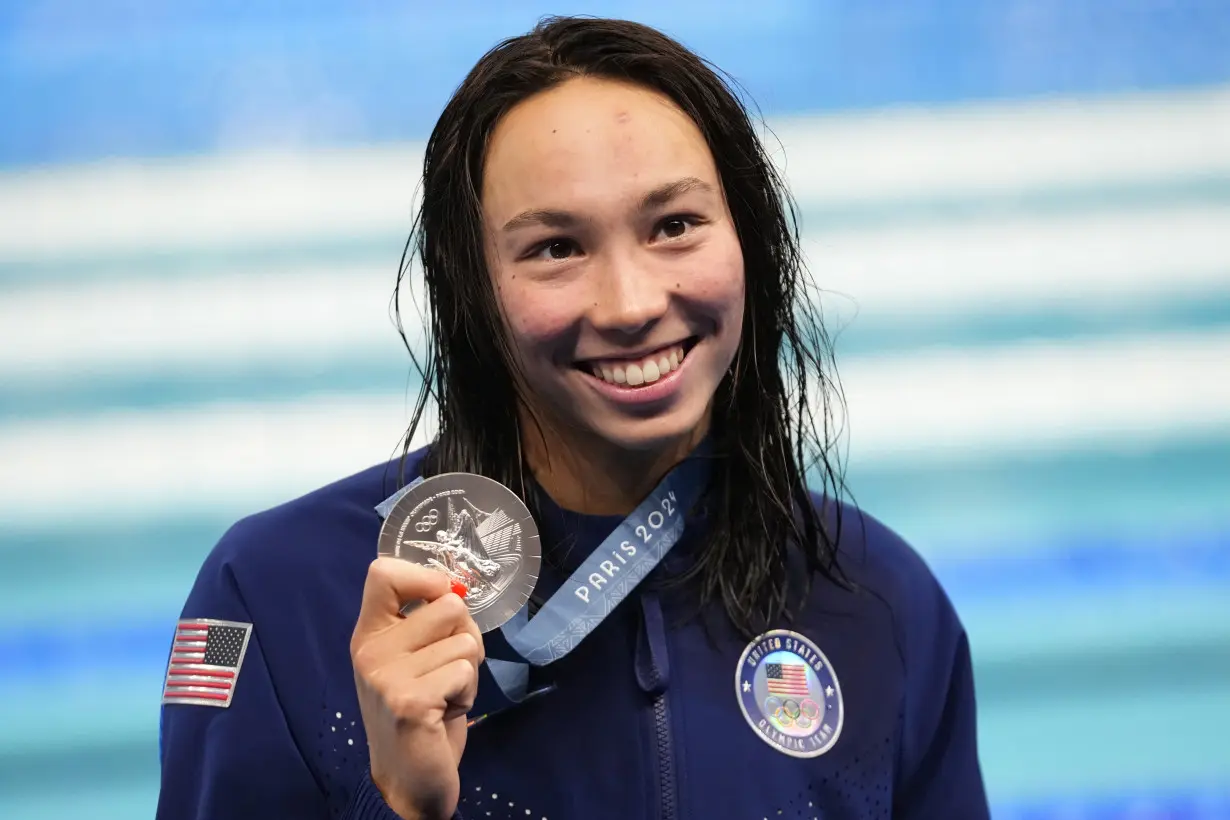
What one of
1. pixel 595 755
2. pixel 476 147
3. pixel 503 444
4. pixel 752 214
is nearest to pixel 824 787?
pixel 595 755

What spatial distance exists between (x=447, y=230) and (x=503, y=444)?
23 cm

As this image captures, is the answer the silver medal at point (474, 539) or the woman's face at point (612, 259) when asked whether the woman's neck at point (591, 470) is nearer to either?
the woman's face at point (612, 259)

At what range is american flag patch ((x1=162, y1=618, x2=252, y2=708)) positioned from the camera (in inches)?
57.4

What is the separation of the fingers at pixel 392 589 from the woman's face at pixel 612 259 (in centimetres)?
29

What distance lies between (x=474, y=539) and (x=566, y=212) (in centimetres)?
32

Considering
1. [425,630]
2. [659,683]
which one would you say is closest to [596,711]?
[659,683]

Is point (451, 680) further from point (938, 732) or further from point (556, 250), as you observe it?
point (938, 732)

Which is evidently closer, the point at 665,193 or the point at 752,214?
the point at 665,193

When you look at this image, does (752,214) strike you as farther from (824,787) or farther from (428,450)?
(824,787)

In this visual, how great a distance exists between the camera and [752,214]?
161cm

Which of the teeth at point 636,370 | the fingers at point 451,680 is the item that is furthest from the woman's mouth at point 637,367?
the fingers at point 451,680

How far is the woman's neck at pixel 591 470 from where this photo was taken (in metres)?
1.58

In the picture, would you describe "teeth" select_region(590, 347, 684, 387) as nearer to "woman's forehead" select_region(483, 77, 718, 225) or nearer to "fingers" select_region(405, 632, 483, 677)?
"woman's forehead" select_region(483, 77, 718, 225)

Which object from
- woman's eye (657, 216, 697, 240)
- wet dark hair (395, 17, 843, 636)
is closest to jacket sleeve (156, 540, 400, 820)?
wet dark hair (395, 17, 843, 636)
